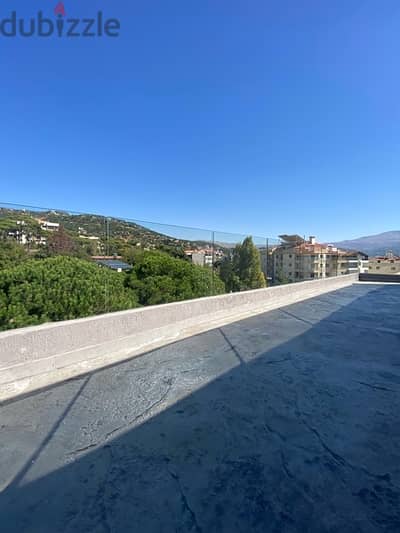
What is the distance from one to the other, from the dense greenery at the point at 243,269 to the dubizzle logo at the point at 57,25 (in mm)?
5513

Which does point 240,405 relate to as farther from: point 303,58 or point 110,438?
point 303,58

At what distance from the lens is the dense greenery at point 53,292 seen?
3.73m

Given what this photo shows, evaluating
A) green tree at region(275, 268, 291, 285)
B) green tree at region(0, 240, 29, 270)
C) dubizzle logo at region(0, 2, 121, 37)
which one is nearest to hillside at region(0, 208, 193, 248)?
green tree at region(0, 240, 29, 270)

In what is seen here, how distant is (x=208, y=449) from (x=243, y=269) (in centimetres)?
565

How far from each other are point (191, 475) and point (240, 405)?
0.92 meters

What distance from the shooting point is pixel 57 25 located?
508 centimetres

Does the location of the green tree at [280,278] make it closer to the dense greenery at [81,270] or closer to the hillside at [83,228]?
the dense greenery at [81,270]

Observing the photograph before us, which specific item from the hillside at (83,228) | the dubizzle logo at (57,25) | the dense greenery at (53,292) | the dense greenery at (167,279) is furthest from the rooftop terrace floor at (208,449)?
the dubizzle logo at (57,25)

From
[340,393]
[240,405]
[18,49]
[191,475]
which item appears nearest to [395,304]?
[340,393]

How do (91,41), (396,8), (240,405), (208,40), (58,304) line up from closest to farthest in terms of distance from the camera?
(240,405) < (58,304) < (396,8) < (91,41) < (208,40)

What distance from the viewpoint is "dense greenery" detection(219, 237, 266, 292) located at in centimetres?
667

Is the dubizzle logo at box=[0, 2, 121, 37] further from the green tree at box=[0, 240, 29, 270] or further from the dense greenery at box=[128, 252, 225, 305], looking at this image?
the dense greenery at box=[128, 252, 225, 305]

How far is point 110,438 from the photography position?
1.97 meters

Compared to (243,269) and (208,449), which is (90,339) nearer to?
(208,449)
